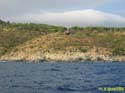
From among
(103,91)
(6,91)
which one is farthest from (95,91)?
(6,91)

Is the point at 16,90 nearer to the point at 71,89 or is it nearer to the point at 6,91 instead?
the point at 6,91

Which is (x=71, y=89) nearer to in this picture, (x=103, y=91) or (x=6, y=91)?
(x=103, y=91)

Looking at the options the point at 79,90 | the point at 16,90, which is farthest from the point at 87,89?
the point at 16,90

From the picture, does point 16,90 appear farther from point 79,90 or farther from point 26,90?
point 79,90

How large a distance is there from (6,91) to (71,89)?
31.1ft

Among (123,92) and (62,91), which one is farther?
(62,91)

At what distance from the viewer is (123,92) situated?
2032 inches

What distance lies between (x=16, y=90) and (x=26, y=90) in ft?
4.56

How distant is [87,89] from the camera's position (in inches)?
2282

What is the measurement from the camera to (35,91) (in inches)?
2179

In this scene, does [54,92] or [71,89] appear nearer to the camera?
[54,92]

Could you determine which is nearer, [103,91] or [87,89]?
[103,91]

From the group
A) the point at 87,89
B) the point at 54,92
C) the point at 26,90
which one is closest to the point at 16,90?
the point at 26,90

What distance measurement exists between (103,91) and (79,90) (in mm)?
3986
